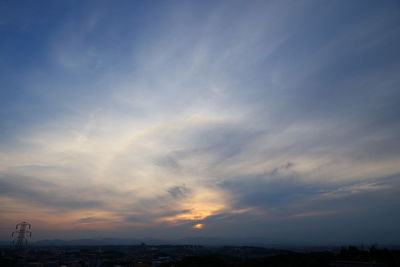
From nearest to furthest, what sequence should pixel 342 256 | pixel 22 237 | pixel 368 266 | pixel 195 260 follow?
pixel 368 266
pixel 342 256
pixel 195 260
pixel 22 237

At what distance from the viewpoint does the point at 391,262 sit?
3622cm

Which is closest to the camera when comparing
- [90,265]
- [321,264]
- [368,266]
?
[368,266]

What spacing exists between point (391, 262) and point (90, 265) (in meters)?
56.0

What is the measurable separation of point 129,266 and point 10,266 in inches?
841

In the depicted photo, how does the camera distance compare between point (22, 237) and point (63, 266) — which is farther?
point (22, 237)

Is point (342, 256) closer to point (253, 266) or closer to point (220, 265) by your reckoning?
point (253, 266)

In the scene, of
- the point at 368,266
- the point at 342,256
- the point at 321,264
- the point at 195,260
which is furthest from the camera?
the point at 195,260

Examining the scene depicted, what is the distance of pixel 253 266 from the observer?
48.8 meters

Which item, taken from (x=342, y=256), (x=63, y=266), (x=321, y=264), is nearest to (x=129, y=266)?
(x=63, y=266)

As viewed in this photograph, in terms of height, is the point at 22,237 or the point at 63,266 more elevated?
the point at 22,237

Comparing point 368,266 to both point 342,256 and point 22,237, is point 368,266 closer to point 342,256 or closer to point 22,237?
point 342,256

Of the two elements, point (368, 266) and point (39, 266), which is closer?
point (368, 266)

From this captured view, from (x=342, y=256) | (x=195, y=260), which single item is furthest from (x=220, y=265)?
(x=342, y=256)

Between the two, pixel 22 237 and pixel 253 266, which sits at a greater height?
pixel 22 237
